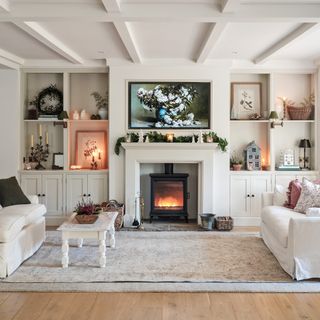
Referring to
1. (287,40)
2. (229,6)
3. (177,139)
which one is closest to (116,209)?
(177,139)

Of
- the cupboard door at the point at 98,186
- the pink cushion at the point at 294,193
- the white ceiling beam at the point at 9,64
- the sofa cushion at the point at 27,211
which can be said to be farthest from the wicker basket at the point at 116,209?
the white ceiling beam at the point at 9,64

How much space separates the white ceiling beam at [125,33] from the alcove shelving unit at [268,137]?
1.87 meters

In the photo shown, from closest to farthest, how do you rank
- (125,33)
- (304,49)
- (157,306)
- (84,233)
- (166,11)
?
(157,306) → (166,11) → (84,233) → (125,33) → (304,49)

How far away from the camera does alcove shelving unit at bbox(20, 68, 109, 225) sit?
6.39 meters

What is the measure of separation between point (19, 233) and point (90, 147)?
2.67 m

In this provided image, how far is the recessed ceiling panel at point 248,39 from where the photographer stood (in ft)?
14.3

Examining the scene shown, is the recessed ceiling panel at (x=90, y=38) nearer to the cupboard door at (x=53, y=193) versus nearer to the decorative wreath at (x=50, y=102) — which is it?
the decorative wreath at (x=50, y=102)

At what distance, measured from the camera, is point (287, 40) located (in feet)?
15.9

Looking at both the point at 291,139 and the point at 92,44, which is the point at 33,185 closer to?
the point at 92,44

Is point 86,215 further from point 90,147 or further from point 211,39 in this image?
point 90,147

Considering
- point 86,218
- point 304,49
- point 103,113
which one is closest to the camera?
point 86,218

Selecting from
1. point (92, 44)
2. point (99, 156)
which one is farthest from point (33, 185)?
point (92, 44)

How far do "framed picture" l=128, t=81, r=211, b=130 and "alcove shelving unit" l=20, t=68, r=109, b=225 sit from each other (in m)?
0.64

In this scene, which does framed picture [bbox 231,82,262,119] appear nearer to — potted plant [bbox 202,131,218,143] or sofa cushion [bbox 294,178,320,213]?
potted plant [bbox 202,131,218,143]
